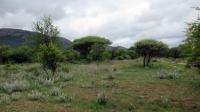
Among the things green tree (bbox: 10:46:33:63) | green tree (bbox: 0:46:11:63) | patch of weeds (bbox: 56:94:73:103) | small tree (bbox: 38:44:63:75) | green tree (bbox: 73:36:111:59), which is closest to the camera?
patch of weeds (bbox: 56:94:73:103)

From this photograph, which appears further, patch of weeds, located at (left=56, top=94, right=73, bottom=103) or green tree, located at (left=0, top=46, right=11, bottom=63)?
green tree, located at (left=0, top=46, right=11, bottom=63)

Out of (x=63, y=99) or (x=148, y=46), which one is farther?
(x=148, y=46)

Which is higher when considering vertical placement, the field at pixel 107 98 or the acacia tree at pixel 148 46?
the acacia tree at pixel 148 46

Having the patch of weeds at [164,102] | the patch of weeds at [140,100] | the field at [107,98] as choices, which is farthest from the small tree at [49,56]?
the patch of weeds at [164,102]

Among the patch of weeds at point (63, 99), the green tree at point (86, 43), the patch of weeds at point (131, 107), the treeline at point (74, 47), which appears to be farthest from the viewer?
the green tree at point (86, 43)

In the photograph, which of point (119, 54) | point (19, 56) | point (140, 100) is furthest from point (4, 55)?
point (140, 100)

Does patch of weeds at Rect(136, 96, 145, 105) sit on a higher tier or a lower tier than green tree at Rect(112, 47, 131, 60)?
lower

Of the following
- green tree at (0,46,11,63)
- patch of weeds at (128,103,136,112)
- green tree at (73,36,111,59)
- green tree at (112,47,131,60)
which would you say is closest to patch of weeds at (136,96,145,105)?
patch of weeds at (128,103,136,112)

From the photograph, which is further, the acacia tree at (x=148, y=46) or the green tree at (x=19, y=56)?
the green tree at (x=19, y=56)

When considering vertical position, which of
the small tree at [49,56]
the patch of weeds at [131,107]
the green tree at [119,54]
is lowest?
the patch of weeds at [131,107]

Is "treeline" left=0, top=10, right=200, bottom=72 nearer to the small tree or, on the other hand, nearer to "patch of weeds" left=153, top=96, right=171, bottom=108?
the small tree

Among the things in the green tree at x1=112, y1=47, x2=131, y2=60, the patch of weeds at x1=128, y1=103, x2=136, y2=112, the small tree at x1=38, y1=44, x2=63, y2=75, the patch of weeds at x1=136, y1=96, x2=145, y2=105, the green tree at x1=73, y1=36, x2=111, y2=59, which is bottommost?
the patch of weeds at x1=128, y1=103, x2=136, y2=112

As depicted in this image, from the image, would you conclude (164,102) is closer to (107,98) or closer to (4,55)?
(107,98)

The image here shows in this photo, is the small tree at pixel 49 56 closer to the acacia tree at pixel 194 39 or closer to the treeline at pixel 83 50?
the treeline at pixel 83 50
